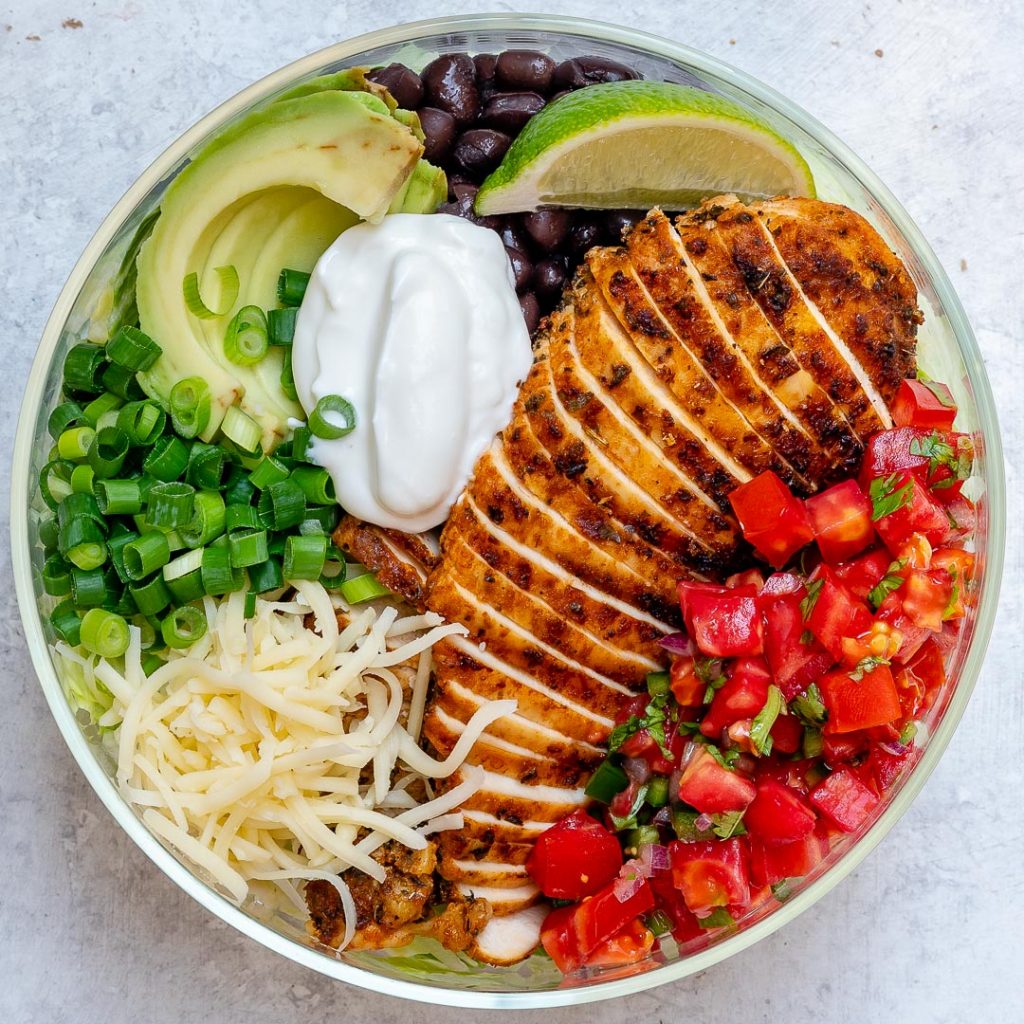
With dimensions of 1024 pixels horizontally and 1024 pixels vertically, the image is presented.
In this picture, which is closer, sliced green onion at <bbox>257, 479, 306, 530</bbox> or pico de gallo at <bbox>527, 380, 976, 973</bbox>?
pico de gallo at <bbox>527, 380, 976, 973</bbox>

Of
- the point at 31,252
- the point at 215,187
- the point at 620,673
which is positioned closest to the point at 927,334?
the point at 620,673

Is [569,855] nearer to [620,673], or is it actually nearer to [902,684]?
[620,673]

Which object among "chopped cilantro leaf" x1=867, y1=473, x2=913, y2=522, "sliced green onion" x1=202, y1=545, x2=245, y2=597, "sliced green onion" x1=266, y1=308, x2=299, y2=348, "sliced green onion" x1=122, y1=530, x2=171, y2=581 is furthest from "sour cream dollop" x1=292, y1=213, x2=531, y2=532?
"chopped cilantro leaf" x1=867, y1=473, x2=913, y2=522

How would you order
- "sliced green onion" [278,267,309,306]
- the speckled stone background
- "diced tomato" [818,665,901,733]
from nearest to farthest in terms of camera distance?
"diced tomato" [818,665,901,733] → "sliced green onion" [278,267,309,306] → the speckled stone background

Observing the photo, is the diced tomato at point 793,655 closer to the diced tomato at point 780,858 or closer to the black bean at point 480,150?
the diced tomato at point 780,858

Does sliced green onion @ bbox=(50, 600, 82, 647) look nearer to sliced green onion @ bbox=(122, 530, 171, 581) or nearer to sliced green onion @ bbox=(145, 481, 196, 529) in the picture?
sliced green onion @ bbox=(122, 530, 171, 581)
